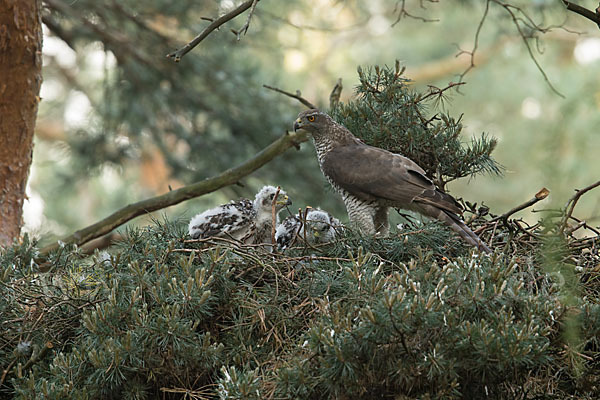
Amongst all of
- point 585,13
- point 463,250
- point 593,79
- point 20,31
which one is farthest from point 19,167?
point 593,79

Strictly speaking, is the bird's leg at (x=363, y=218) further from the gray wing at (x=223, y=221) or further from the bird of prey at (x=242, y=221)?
the gray wing at (x=223, y=221)

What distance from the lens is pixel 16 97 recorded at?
404 cm

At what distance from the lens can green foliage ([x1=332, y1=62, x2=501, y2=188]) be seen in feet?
11.9

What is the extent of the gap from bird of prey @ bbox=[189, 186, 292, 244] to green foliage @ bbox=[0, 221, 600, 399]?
0.79 m

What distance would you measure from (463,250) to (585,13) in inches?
41.1

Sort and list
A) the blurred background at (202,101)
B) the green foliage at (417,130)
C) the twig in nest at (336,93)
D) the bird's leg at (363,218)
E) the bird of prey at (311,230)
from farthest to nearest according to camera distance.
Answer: the blurred background at (202,101), the twig in nest at (336,93), the bird's leg at (363,218), the green foliage at (417,130), the bird of prey at (311,230)

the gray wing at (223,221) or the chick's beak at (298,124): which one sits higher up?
the chick's beak at (298,124)

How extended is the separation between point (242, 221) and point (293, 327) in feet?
4.40

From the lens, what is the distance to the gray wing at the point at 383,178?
3484 millimetres

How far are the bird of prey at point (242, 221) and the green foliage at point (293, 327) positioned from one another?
0.79 meters

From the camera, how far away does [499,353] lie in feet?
6.73

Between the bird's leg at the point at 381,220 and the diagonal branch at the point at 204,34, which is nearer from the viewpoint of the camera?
the diagonal branch at the point at 204,34

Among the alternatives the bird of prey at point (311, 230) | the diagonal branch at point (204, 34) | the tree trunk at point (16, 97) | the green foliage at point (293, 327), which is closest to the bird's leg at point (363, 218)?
the bird of prey at point (311, 230)

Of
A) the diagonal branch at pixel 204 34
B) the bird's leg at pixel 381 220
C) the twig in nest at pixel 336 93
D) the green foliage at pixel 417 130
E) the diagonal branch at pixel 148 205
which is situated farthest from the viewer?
the twig in nest at pixel 336 93
